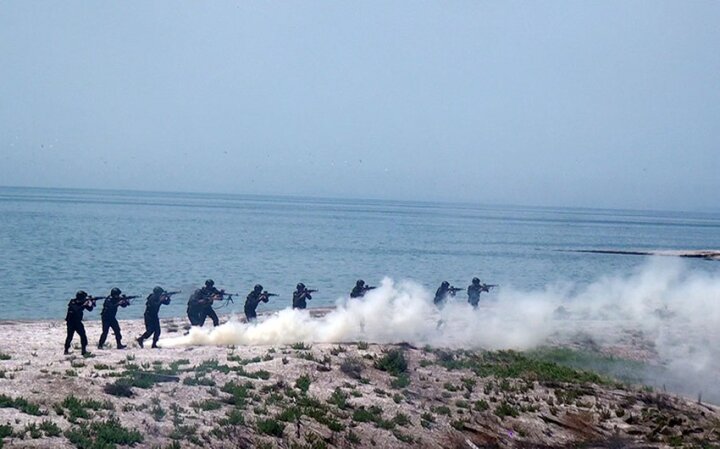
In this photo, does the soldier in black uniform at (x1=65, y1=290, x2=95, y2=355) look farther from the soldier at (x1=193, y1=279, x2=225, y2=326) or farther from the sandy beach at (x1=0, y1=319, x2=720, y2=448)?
the soldier at (x1=193, y1=279, x2=225, y2=326)

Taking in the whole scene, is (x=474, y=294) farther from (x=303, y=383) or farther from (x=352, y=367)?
(x=303, y=383)

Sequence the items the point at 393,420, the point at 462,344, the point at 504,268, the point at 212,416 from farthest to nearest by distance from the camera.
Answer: the point at 504,268 → the point at 462,344 → the point at 393,420 → the point at 212,416

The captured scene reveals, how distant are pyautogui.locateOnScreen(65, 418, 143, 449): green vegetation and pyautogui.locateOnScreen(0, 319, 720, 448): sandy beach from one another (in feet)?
0.09

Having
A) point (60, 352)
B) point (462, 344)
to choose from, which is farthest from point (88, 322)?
point (462, 344)

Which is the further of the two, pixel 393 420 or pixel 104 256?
pixel 104 256

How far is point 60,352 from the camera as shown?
1098 inches

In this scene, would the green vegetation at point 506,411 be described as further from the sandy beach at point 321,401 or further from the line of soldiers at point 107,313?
the line of soldiers at point 107,313

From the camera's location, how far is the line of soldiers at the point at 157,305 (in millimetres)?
27781

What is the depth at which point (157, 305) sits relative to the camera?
3022 centimetres

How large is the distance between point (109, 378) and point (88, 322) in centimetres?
1905

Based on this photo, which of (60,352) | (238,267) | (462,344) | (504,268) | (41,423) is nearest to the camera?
(41,423)

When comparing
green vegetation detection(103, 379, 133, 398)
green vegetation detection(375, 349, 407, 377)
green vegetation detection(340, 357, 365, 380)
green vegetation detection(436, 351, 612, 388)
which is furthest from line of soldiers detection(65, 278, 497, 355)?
green vegetation detection(436, 351, 612, 388)

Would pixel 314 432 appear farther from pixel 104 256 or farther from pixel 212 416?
pixel 104 256

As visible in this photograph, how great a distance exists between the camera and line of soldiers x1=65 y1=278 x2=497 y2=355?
91.1 feet
